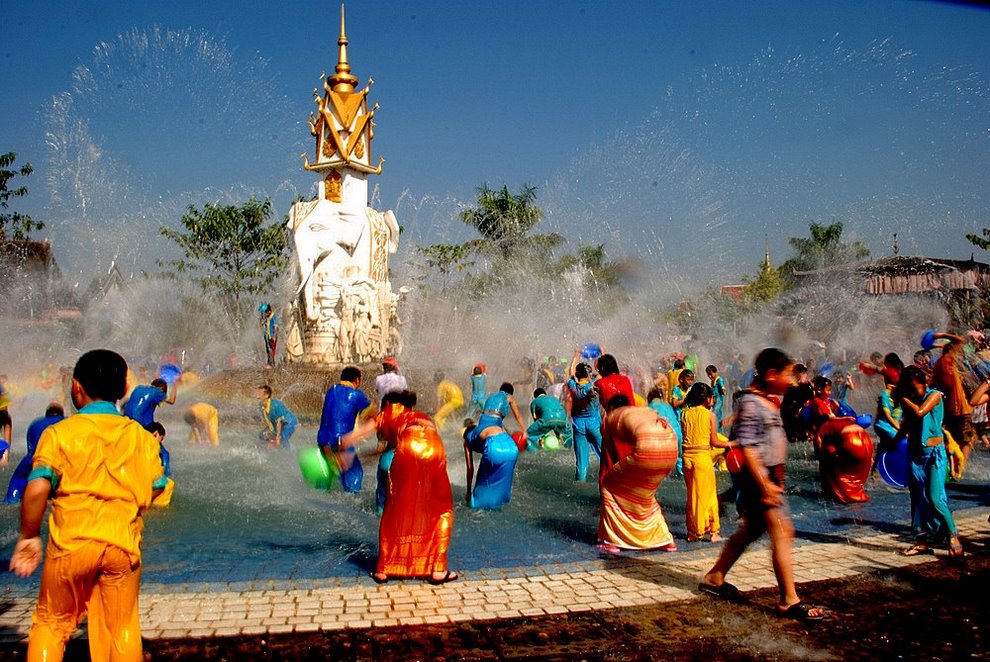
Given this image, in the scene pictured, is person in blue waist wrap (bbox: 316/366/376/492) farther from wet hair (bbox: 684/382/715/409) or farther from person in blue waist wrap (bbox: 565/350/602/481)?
wet hair (bbox: 684/382/715/409)

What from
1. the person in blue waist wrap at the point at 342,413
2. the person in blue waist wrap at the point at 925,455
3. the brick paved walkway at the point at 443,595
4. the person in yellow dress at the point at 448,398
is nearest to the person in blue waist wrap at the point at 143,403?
the person in blue waist wrap at the point at 342,413

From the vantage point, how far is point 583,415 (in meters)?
9.86

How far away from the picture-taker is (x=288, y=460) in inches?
452

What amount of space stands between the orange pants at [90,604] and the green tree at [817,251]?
41.0m

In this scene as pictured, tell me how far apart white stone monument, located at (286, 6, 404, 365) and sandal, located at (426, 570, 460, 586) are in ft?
44.2

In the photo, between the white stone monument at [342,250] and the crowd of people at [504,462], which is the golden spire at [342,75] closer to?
the white stone monument at [342,250]

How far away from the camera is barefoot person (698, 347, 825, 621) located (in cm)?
499

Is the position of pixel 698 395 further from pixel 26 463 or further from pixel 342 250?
pixel 342 250

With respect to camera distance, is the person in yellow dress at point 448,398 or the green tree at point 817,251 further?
the green tree at point 817,251

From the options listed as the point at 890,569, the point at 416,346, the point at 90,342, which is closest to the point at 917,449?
the point at 890,569

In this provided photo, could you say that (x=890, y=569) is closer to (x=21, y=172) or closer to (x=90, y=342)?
(x=21, y=172)

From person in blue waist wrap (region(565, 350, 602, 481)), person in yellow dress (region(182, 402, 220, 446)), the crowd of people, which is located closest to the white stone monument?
person in yellow dress (region(182, 402, 220, 446))

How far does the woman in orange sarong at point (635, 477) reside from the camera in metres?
6.55

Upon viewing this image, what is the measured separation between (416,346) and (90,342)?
13910 millimetres
